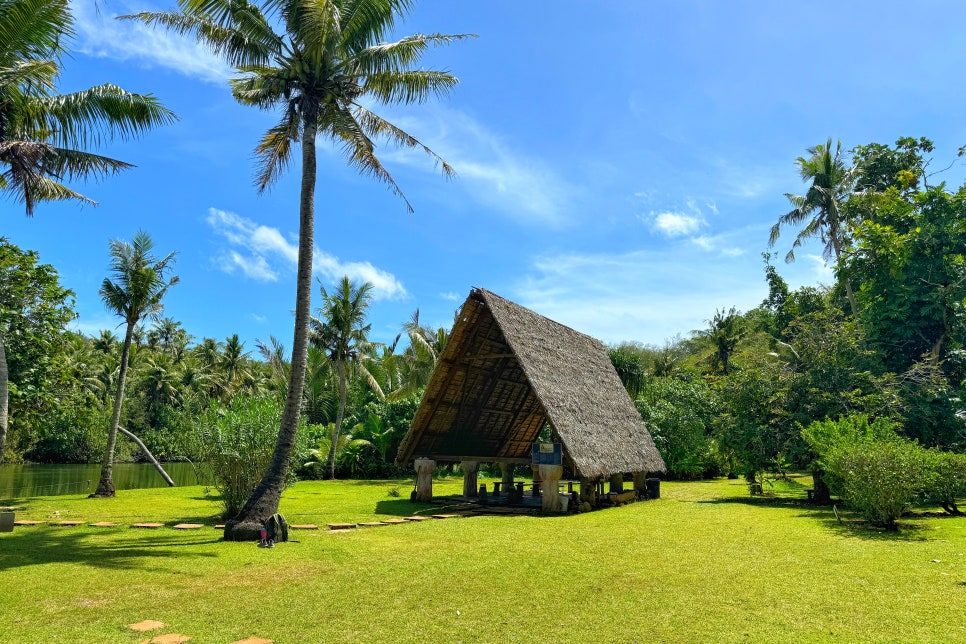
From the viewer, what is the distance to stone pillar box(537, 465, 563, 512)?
1259 centimetres

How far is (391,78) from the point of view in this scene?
11.1 m

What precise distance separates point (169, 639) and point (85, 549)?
4676mm

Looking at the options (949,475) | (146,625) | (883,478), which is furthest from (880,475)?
(146,625)

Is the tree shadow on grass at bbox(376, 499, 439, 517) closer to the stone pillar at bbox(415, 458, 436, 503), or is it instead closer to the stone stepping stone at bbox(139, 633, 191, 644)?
the stone pillar at bbox(415, 458, 436, 503)

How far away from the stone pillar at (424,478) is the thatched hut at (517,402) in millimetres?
48

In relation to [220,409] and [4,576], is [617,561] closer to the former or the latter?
[4,576]

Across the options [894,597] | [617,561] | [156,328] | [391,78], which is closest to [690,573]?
[617,561]

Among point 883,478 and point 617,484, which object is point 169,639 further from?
point 617,484

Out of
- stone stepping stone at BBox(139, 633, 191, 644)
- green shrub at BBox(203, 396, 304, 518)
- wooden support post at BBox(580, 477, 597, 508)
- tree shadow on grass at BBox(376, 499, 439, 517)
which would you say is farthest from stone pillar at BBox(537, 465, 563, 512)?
stone stepping stone at BBox(139, 633, 191, 644)

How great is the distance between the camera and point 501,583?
657 cm

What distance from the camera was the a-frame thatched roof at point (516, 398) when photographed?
13.4 m

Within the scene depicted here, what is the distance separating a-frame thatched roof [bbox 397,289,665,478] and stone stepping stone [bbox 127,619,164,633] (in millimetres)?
8244

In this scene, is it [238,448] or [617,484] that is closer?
[238,448]

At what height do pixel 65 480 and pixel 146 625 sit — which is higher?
pixel 65 480
